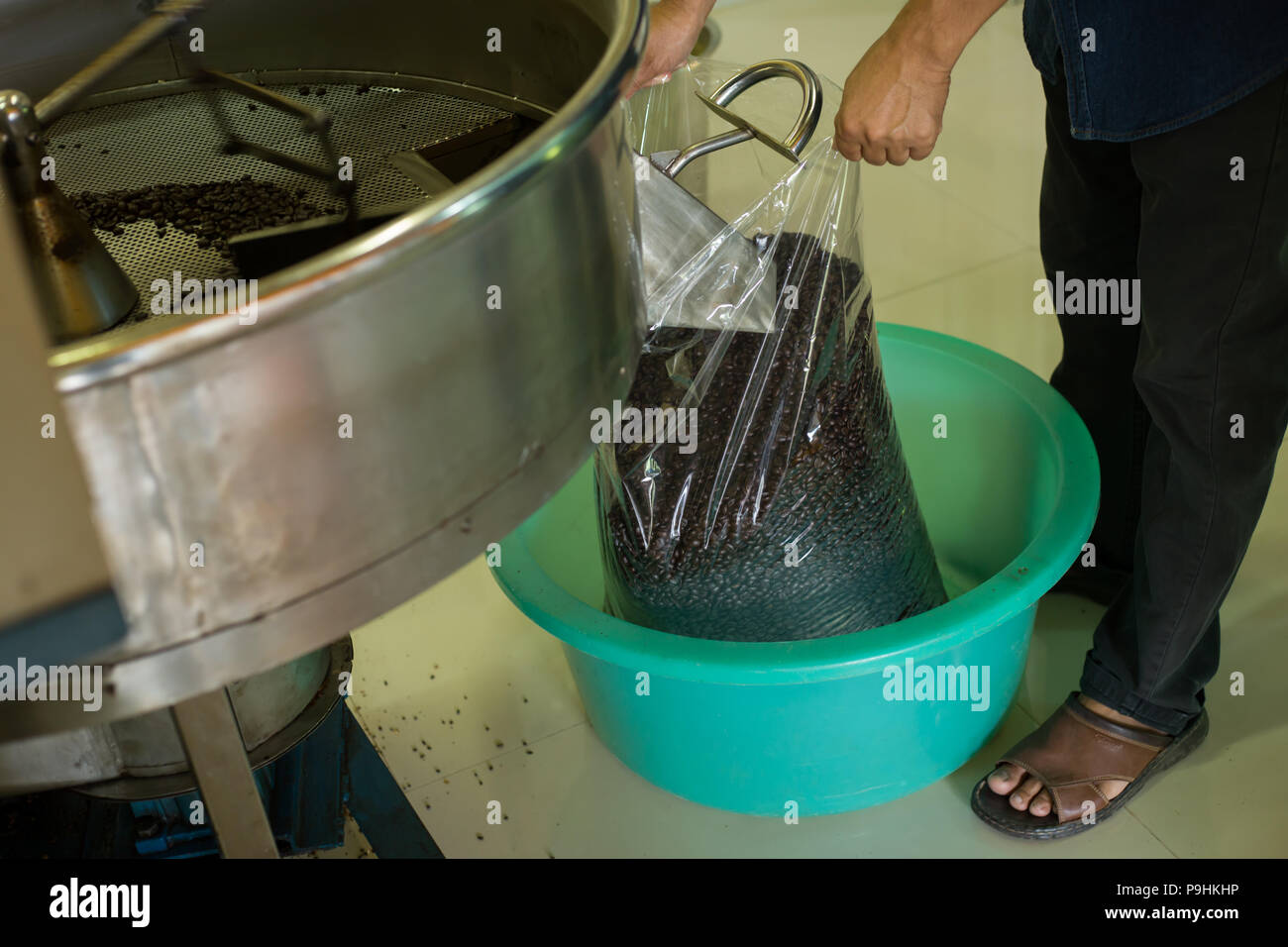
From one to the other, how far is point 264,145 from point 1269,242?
0.64m

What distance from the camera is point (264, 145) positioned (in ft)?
2.18

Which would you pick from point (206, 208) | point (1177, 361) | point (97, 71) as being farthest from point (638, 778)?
point (97, 71)

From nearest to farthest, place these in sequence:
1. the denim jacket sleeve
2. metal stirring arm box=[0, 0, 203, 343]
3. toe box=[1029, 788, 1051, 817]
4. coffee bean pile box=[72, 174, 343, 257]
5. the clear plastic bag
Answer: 1. metal stirring arm box=[0, 0, 203, 343]
2. coffee bean pile box=[72, 174, 343, 257]
3. the denim jacket sleeve
4. the clear plastic bag
5. toe box=[1029, 788, 1051, 817]

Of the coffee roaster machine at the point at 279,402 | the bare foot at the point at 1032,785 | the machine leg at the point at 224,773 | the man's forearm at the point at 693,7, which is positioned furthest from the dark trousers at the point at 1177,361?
the machine leg at the point at 224,773

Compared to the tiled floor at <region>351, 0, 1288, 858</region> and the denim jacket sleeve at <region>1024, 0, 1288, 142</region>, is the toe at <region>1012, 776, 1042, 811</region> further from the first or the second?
the denim jacket sleeve at <region>1024, 0, 1288, 142</region>

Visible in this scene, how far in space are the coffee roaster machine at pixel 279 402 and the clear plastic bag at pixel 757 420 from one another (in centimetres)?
30

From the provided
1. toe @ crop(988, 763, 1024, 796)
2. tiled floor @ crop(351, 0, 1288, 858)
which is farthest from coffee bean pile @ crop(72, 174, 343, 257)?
toe @ crop(988, 763, 1024, 796)

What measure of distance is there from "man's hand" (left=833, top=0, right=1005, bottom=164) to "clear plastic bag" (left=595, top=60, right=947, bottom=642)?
0.17ft

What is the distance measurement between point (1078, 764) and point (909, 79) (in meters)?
0.61

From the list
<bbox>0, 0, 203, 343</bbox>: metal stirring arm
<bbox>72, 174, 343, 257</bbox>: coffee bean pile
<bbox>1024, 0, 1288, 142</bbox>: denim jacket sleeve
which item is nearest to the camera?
<bbox>0, 0, 203, 343</bbox>: metal stirring arm

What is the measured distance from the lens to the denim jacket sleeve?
756 mm

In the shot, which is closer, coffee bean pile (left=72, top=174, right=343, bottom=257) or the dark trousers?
coffee bean pile (left=72, top=174, right=343, bottom=257)

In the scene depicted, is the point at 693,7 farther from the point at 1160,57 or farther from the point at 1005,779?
the point at 1005,779
